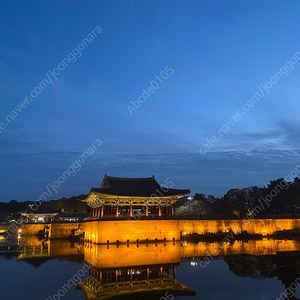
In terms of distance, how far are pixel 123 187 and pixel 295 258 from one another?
20504 millimetres

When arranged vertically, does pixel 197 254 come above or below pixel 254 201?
below

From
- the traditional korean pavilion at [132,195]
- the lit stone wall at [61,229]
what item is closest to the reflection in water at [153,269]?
the traditional korean pavilion at [132,195]

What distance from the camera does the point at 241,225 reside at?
133ft

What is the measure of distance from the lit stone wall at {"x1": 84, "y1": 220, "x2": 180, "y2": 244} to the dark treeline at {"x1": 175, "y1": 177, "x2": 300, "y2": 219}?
10355mm

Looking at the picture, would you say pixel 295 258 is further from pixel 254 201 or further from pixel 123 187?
pixel 254 201

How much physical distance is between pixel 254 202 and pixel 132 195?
27.8m

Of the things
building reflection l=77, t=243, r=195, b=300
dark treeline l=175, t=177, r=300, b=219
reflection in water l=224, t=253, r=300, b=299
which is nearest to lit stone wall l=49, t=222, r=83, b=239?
dark treeline l=175, t=177, r=300, b=219

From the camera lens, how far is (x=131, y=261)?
20453mm

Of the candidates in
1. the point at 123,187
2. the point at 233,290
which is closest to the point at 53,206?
the point at 123,187

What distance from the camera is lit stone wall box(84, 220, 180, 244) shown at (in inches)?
1246

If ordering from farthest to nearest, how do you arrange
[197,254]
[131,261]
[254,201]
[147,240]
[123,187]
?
[254,201] → [123,187] → [147,240] → [197,254] → [131,261]

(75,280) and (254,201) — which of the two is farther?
(254,201)

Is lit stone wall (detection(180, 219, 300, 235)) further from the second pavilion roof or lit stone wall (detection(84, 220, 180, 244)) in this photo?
the second pavilion roof

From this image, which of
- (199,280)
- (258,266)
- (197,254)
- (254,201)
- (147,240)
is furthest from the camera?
(254,201)
